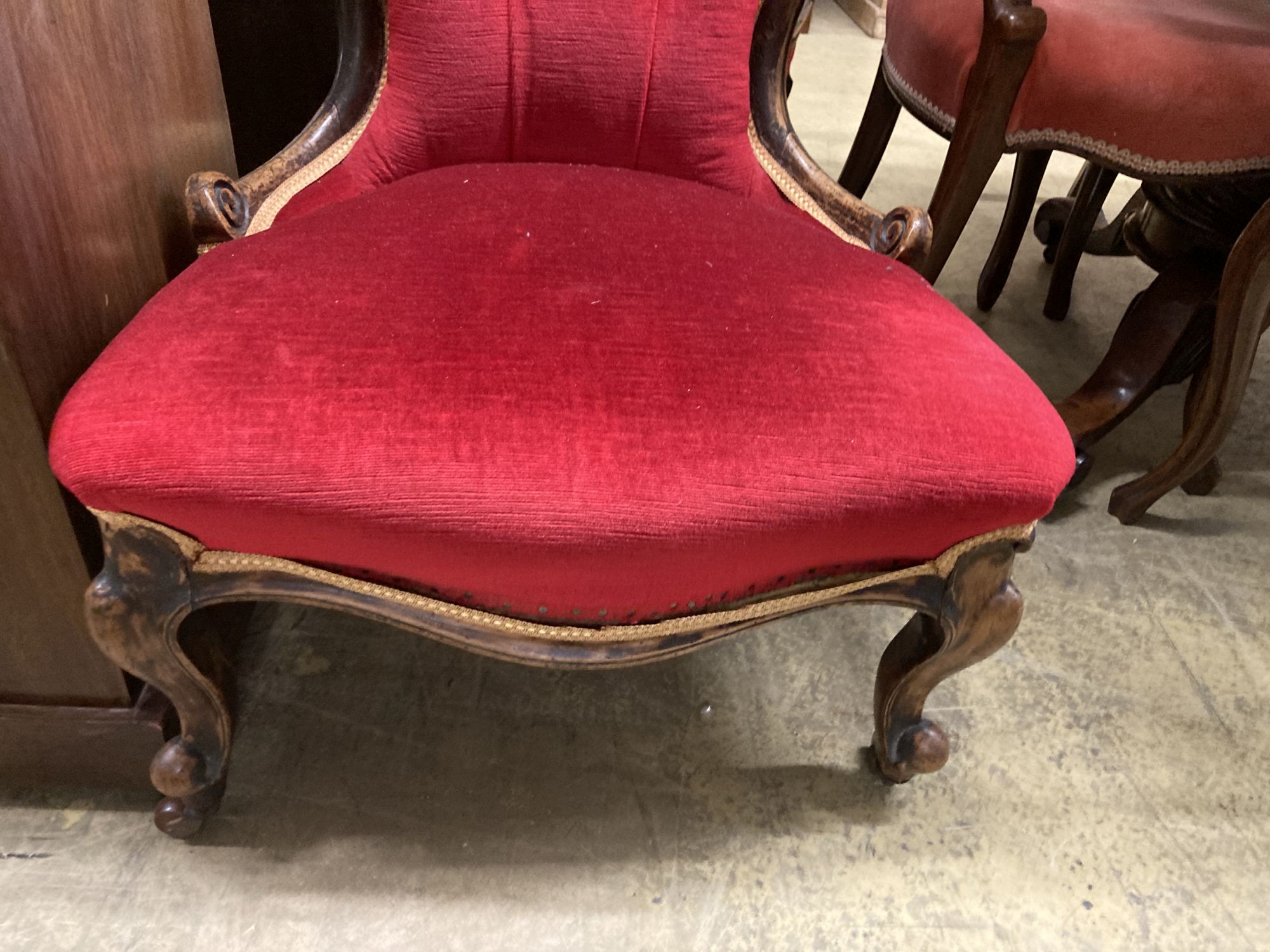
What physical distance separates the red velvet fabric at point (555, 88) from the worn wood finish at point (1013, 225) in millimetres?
853

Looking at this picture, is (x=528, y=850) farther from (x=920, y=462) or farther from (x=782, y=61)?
(x=782, y=61)

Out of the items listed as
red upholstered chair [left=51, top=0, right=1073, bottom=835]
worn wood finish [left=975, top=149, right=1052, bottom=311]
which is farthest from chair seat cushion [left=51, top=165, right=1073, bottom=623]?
worn wood finish [left=975, top=149, right=1052, bottom=311]

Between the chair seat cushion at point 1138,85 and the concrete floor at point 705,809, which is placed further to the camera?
the chair seat cushion at point 1138,85

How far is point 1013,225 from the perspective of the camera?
5.15 feet

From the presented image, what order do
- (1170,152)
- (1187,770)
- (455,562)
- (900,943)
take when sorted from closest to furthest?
(455,562) → (900,943) → (1187,770) → (1170,152)

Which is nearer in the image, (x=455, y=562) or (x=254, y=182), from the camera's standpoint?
(x=455, y=562)

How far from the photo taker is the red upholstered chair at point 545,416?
0.55m

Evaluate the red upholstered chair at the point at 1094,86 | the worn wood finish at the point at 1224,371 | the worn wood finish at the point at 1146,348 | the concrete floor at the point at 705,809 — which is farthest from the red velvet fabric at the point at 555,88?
the worn wood finish at the point at 1146,348

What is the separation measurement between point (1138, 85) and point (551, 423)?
853 millimetres

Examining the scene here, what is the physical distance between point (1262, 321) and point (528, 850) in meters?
0.98

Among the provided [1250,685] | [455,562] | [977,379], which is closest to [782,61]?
[977,379]

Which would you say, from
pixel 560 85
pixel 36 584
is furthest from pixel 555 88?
pixel 36 584

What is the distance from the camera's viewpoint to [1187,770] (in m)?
0.95

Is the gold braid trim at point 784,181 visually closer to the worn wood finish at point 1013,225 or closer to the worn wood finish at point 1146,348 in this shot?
the worn wood finish at point 1146,348
